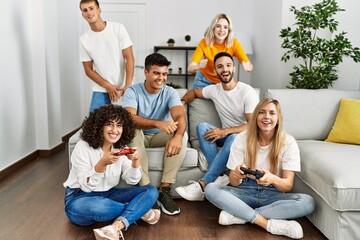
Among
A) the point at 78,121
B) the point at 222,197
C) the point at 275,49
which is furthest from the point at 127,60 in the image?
the point at 78,121

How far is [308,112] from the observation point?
351 cm

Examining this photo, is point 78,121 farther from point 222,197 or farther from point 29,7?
point 222,197

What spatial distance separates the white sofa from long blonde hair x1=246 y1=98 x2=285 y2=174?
243 mm

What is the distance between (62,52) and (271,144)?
353 centimetres

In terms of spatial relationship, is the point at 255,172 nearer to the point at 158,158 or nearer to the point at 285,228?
the point at 285,228

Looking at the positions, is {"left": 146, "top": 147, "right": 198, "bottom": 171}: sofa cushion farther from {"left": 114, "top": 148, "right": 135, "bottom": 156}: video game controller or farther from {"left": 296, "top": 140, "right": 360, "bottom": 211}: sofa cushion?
{"left": 296, "top": 140, "right": 360, "bottom": 211}: sofa cushion

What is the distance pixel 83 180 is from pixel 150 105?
89cm

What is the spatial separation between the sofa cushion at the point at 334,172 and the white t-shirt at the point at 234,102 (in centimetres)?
50

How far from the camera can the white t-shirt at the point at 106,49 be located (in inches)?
142

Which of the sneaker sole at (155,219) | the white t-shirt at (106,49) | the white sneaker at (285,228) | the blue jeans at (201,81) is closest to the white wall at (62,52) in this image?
the white t-shirt at (106,49)

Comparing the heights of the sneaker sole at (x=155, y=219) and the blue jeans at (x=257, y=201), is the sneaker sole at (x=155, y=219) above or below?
below

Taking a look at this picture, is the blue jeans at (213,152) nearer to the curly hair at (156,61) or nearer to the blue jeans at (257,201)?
the blue jeans at (257,201)

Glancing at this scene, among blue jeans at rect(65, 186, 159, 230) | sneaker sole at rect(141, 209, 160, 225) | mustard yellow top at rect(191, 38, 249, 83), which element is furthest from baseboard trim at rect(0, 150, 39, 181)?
mustard yellow top at rect(191, 38, 249, 83)

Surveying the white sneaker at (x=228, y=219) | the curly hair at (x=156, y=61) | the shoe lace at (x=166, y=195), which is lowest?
the white sneaker at (x=228, y=219)
